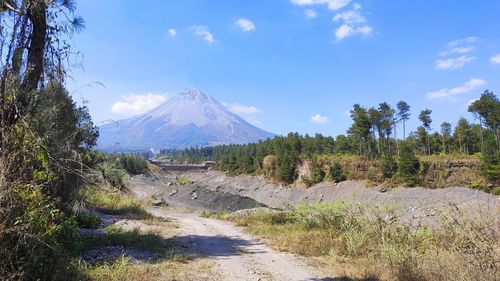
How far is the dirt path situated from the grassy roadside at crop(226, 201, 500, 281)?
65cm

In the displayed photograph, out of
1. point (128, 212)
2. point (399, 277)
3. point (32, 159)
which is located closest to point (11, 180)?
point (32, 159)

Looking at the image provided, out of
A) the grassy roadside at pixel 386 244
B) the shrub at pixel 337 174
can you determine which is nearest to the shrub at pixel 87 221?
the grassy roadside at pixel 386 244

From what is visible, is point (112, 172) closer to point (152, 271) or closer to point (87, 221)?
point (87, 221)

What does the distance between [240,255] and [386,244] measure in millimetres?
4058

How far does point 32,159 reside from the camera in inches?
213

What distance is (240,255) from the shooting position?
10.8m

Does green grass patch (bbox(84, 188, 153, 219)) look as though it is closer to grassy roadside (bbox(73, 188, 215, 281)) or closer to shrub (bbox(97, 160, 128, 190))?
shrub (bbox(97, 160, 128, 190))

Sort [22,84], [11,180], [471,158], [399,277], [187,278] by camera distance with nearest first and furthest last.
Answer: [11,180] → [22,84] → [399,277] → [187,278] → [471,158]

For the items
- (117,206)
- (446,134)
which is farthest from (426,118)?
(117,206)

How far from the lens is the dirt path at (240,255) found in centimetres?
866

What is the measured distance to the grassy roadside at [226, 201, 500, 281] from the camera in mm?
5961

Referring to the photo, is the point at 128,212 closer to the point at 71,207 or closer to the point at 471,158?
the point at 71,207

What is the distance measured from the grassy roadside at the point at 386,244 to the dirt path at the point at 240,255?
65 cm

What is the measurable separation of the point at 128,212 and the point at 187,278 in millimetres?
14268
